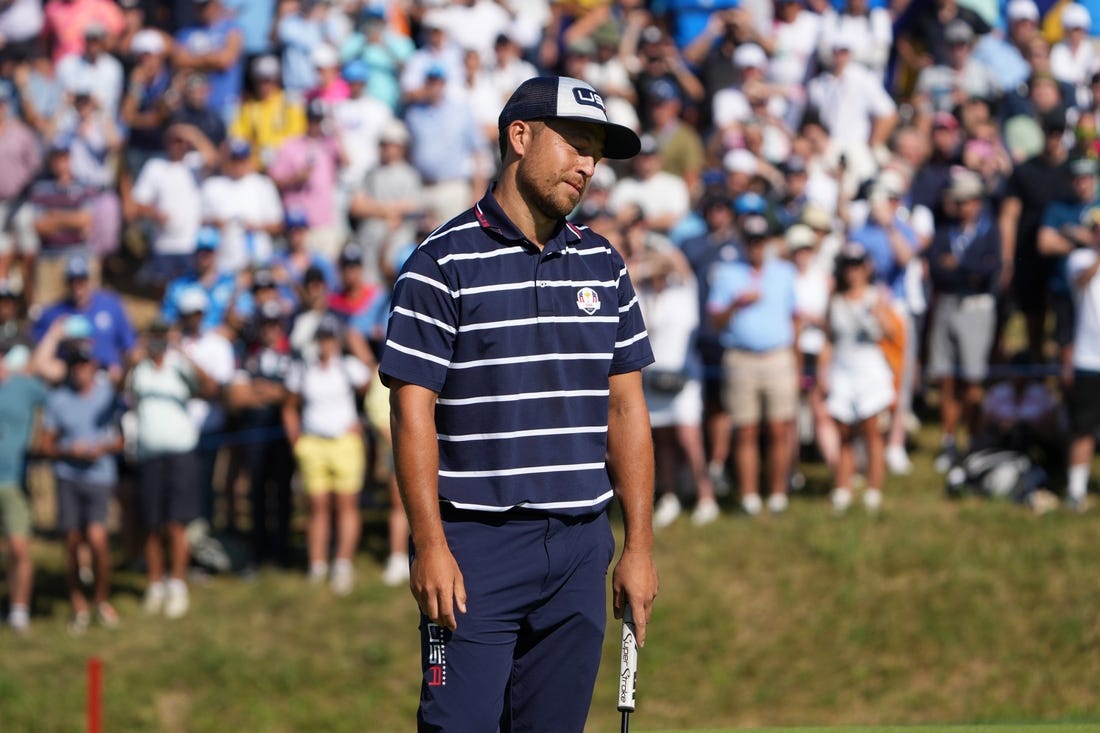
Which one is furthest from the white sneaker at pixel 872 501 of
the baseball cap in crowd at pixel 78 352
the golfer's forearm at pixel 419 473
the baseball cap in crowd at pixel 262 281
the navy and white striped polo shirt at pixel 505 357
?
the golfer's forearm at pixel 419 473

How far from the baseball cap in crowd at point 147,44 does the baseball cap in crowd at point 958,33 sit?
7.36m

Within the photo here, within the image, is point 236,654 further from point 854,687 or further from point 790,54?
point 790,54

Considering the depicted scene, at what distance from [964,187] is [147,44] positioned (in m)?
8.02

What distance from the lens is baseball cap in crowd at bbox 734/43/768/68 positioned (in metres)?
14.8

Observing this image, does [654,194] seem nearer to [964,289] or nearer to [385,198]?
[385,198]

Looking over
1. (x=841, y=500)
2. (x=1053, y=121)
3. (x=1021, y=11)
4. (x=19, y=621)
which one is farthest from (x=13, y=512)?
(x=1021, y=11)

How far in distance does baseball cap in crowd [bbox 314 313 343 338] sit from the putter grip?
24.7 ft

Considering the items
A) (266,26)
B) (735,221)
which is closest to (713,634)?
(735,221)

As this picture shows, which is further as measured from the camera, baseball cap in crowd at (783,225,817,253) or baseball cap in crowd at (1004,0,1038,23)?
baseball cap in crowd at (1004,0,1038,23)

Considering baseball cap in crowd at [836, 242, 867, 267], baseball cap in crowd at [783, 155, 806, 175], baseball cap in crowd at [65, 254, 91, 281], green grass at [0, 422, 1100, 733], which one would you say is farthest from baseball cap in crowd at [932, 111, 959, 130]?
baseball cap in crowd at [65, 254, 91, 281]

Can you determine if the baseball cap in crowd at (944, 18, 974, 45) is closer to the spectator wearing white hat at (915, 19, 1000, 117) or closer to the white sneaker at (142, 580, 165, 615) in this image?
the spectator wearing white hat at (915, 19, 1000, 117)

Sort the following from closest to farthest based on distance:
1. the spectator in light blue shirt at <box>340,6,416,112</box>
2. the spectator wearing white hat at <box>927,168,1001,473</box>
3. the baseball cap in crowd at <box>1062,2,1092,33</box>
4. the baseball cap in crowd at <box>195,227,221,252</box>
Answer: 1. the spectator wearing white hat at <box>927,168,1001,473</box>
2. the baseball cap in crowd at <box>195,227,221,252</box>
3. the baseball cap in crowd at <box>1062,2,1092,33</box>
4. the spectator in light blue shirt at <box>340,6,416,112</box>

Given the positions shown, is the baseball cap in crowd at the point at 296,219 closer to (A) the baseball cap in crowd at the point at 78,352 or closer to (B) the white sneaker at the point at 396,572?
(A) the baseball cap in crowd at the point at 78,352

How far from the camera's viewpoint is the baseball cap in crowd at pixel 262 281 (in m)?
12.4
